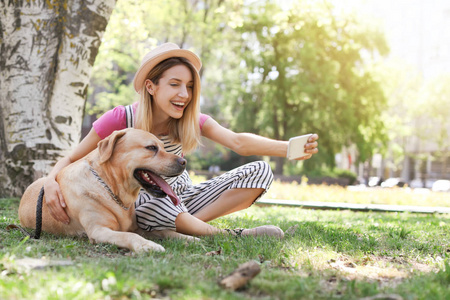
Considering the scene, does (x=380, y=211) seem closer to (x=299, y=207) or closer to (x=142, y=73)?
(x=299, y=207)

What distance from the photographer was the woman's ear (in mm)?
3809

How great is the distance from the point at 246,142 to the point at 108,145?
1.25 meters

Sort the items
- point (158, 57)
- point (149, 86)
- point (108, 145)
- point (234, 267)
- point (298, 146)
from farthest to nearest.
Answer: point (149, 86), point (158, 57), point (298, 146), point (108, 145), point (234, 267)

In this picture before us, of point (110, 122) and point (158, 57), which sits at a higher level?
point (158, 57)

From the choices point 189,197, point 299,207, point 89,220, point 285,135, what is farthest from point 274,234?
point 285,135

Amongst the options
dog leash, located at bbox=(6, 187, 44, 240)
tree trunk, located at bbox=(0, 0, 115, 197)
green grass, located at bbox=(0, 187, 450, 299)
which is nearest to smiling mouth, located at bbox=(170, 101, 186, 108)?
green grass, located at bbox=(0, 187, 450, 299)

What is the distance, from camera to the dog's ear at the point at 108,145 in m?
3.29

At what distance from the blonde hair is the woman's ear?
0.02 metres

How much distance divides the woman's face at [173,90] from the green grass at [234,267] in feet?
3.90

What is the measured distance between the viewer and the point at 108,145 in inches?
130

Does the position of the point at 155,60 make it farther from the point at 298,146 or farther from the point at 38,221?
the point at 38,221

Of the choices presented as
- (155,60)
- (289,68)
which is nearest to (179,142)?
(155,60)

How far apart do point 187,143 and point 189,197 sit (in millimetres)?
575

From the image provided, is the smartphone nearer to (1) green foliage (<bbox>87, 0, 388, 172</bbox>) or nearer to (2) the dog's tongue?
(2) the dog's tongue
